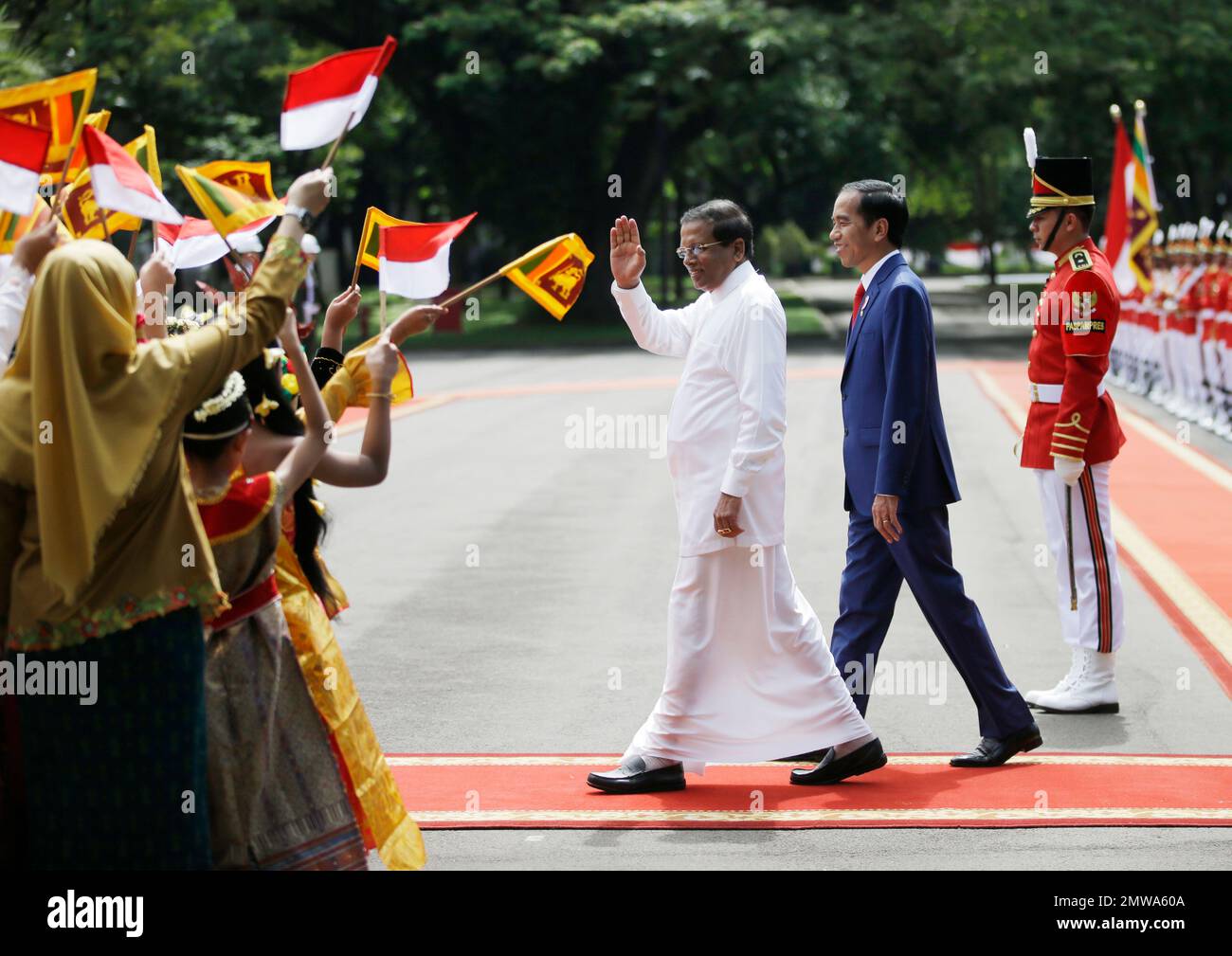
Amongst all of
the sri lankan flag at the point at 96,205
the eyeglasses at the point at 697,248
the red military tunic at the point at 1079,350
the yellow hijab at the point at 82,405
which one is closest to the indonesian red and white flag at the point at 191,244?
the sri lankan flag at the point at 96,205

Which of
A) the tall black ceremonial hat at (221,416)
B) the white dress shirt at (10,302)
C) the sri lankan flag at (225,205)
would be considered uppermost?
the sri lankan flag at (225,205)

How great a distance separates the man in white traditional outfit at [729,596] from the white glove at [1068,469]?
5.02 ft

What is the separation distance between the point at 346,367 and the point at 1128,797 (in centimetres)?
287

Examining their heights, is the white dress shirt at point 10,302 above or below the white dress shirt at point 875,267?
below

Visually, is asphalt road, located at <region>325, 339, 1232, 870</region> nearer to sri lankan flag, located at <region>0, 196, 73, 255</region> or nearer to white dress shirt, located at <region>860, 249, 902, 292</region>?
white dress shirt, located at <region>860, 249, 902, 292</region>

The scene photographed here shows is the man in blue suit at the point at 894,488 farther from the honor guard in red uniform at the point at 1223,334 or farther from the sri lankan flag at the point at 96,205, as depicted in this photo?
the honor guard in red uniform at the point at 1223,334

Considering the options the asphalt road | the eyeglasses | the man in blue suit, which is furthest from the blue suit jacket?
the asphalt road

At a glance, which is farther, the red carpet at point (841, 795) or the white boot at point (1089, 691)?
the white boot at point (1089, 691)

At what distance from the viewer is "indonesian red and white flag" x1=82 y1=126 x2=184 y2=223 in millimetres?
3906

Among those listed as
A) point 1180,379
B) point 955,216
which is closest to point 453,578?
point 1180,379

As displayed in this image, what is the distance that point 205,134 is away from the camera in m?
31.9

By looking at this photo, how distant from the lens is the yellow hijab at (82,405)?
11.3ft

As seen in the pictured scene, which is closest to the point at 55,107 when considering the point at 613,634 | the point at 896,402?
the point at 896,402
